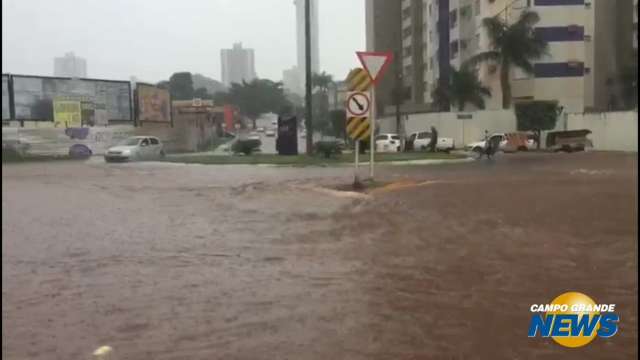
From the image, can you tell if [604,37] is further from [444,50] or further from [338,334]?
[338,334]

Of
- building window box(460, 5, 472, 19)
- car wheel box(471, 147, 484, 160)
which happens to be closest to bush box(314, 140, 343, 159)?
car wheel box(471, 147, 484, 160)

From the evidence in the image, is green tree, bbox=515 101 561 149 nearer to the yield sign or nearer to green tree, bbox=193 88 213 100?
the yield sign

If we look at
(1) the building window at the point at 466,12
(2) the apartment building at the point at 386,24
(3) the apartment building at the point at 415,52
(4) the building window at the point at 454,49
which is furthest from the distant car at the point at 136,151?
(2) the apartment building at the point at 386,24

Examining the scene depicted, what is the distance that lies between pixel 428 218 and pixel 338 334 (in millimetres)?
6697

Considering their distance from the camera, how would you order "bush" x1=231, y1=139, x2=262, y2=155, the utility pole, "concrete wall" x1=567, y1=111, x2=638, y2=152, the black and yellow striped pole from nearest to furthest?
the black and yellow striped pole → the utility pole → "bush" x1=231, y1=139, x2=262, y2=155 → "concrete wall" x1=567, y1=111, x2=638, y2=152

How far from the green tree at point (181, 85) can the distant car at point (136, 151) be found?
295 feet

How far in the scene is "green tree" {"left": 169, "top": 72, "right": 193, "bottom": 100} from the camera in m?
128

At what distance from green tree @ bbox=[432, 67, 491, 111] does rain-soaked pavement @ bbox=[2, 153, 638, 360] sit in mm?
46666

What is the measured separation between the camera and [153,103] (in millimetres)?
54781

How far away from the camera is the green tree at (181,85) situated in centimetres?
12788

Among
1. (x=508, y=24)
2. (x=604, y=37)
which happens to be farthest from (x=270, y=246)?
(x=604, y=37)

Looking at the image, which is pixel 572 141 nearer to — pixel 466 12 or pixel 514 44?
pixel 514 44

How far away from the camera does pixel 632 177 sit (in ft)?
65.4

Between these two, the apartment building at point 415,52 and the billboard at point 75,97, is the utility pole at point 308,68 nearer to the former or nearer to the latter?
the billboard at point 75,97
